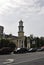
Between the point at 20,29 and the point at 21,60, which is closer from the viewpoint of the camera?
the point at 21,60

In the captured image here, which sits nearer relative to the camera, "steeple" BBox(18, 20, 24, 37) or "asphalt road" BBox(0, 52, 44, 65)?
"asphalt road" BBox(0, 52, 44, 65)

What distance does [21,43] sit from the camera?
84.4 meters

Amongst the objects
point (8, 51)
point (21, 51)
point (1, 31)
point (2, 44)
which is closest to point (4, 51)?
point (8, 51)

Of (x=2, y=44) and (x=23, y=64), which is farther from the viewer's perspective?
(x=2, y=44)

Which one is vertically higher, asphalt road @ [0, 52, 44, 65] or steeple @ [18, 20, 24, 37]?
steeple @ [18, 20, 24, 37]

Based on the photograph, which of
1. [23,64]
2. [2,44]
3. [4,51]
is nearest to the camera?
[23,64]

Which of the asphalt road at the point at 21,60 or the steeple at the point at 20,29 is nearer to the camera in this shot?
the asphalt road at the point at 21,60

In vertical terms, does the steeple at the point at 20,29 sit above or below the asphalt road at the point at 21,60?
above

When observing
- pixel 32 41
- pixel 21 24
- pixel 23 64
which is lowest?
pixel 23 64

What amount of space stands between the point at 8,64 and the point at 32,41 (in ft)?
211

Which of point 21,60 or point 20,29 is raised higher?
point 20,29

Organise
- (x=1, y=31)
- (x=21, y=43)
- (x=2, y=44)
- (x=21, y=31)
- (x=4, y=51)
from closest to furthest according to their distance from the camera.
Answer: (x=4, y=51)
(x=2, y=44)
(x=21, y=43)
(x=21, y=31)
(x=1, y=31)

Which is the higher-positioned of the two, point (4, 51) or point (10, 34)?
point (10, 34)

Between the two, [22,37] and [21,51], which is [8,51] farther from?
[22,37]
